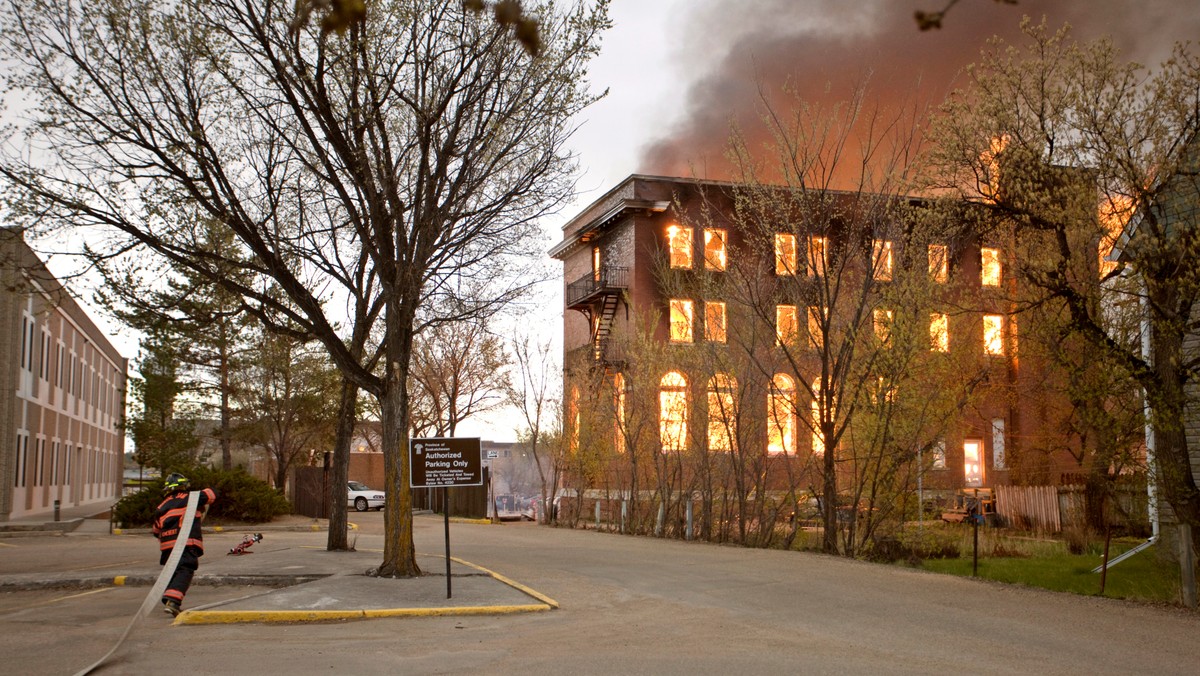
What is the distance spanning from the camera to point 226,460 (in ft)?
140

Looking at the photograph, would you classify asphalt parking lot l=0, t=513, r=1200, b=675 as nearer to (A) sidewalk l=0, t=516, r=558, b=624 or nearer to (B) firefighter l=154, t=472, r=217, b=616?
(A) sidewalk l=0, t=516, r=558, b=624

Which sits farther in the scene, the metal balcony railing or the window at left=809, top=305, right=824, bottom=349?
the metal balcony railing

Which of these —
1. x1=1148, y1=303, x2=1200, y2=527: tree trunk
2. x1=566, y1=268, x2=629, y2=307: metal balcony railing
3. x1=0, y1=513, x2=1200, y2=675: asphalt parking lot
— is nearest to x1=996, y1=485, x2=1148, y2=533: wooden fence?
x1=1148, y1=303, x2=1200, y2=527: tree trunk

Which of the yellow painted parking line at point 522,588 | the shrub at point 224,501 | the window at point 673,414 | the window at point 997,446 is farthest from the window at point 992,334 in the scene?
the shrub at point 224,501

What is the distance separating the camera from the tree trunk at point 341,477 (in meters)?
20.3

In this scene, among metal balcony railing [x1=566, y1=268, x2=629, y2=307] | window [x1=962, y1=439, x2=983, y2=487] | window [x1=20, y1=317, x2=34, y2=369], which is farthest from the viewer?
window [x1=962, y1=439, x2=983, y2=487]

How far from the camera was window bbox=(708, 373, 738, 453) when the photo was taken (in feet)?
84.2

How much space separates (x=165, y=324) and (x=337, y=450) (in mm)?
4658

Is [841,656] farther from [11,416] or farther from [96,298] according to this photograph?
[11,416]

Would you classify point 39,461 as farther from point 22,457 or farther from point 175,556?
point 175,556

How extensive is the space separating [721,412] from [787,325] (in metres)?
3.07

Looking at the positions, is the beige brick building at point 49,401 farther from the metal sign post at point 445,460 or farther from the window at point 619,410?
the window at point 619,410

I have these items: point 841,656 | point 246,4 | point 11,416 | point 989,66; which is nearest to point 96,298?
point 246,4

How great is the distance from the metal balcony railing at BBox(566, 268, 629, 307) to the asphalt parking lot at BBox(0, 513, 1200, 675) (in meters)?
24.9
